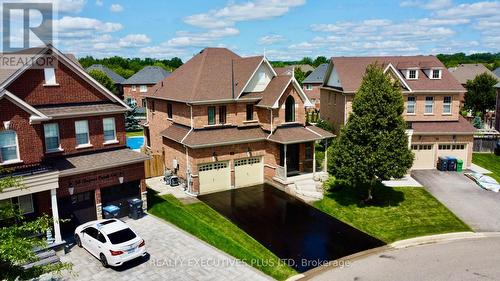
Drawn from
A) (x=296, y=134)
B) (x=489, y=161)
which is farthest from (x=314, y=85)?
(x=296, y=134)

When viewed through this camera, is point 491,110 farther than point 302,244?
Yes

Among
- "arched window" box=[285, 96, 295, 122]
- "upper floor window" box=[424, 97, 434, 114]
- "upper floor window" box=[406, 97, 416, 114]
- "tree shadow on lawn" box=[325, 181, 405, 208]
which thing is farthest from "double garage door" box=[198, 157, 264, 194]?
"upper floor window" box=[424, 97, 434, 114]

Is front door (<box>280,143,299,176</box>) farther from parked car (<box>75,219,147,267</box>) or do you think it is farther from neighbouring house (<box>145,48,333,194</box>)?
parked car (<box>75,219,147,267</box>)

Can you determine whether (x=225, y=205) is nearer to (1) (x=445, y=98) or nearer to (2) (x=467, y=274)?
(2) (x=467, y=274)

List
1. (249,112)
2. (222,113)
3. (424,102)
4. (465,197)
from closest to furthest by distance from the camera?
(465,197) < (222,113) < (249,112) < (424,102)

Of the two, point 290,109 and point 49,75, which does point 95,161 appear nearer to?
point 49,75

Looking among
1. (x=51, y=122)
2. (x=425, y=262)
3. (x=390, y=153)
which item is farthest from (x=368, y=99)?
(x=51, y=122)

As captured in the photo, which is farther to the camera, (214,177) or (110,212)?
(214,177)
